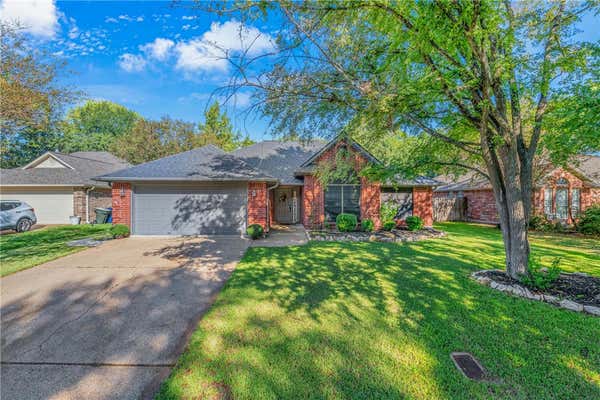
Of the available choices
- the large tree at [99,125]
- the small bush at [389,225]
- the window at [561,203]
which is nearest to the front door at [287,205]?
the small bush at [389,225]

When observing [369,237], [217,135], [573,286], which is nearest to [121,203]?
[369,237]

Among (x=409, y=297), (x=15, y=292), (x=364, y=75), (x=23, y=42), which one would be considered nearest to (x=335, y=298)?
(x=409, y=297)

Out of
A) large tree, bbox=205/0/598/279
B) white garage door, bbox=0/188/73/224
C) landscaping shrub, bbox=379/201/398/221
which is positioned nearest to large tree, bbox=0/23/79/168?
large tree, bbox=205/0/598/279

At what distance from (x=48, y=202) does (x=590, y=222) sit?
30256 millimetres

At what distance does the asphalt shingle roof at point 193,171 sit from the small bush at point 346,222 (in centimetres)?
368

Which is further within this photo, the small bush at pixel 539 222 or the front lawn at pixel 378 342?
→ the small bush at pixel 539 222

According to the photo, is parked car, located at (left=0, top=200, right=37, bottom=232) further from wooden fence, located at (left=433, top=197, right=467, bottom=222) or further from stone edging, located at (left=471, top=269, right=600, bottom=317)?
wooden fence, located at (left=433, top=197, right=467, bottom=222)

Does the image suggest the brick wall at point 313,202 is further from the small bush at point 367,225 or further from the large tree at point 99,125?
the large tree at point 99,125

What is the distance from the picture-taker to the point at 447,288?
192 inches

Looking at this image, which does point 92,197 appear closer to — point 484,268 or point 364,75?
point 364,75

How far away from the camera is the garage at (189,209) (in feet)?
35.0

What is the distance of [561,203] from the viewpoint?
47.4 feet

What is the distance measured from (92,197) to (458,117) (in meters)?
20.6

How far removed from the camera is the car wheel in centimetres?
1230
